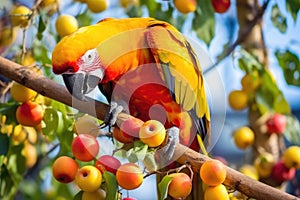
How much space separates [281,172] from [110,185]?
1204 millimetres

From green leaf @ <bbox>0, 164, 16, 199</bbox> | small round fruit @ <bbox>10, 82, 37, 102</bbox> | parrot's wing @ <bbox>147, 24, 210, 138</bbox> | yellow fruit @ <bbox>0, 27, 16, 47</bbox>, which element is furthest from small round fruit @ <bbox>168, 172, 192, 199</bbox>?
yellow fruit @ <bbox>0, 27, 16, 47</bbox>

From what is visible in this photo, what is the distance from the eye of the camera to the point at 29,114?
6.45 ft

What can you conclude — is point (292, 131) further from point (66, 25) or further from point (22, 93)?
point (22, 93)

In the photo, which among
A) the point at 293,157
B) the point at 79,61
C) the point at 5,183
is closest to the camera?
the point at 79,61

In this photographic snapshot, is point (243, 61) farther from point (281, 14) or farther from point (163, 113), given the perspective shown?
point (163, 113)

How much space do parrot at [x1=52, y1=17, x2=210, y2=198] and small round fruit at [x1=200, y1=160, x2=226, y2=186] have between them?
0.36m

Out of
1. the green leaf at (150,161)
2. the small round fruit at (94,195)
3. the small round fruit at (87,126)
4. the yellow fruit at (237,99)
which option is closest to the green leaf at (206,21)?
the yellow fruit at (237,99)

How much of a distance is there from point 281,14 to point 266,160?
0.58 metres

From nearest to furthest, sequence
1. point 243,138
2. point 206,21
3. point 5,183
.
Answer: point 5,183
point 206,21
point 243,138

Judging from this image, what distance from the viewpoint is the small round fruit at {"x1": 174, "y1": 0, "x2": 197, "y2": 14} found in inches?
93.7

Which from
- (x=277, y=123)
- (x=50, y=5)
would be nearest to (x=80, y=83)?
(x=50, y=5)

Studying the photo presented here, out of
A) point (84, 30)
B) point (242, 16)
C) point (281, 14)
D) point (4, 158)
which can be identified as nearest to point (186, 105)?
point (84, 30)

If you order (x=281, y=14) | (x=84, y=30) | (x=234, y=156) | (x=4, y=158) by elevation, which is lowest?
(x=234, y=156)

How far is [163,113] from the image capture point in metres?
2.18
